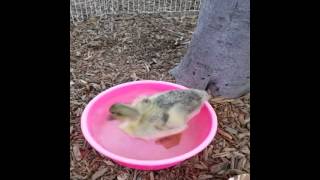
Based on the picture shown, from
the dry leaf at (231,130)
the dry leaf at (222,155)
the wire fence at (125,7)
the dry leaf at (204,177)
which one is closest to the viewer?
the dry leaf at (204,177)

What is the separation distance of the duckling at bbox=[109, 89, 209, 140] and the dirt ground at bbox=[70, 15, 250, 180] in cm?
18

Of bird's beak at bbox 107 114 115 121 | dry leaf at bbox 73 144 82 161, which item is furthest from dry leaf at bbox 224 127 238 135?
dry leaf at bbox 73 144 82 161

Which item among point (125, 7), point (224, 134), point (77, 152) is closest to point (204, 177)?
point (224, 134)

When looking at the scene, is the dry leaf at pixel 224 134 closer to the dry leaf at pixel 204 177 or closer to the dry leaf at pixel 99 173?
the dry leaf at pixel 204 177

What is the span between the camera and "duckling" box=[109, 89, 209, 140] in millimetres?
1596

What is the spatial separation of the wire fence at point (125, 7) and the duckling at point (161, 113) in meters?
1.31

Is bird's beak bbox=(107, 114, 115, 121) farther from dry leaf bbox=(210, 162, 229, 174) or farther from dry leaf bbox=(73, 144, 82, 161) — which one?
dry leaf bbox=(210, 162, 229, 174)

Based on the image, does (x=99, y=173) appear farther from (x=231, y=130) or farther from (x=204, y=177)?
(x=231, y=130)

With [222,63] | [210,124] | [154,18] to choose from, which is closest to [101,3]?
[154,18]

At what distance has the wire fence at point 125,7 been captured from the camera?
2.76m

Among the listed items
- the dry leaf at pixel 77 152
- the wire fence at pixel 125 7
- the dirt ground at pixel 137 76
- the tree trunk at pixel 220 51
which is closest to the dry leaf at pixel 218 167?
the dirt ground at pixel 137 76

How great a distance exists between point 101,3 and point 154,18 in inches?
17.5

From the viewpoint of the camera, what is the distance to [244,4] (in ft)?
5.33

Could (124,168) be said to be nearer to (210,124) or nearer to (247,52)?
(210,124)
